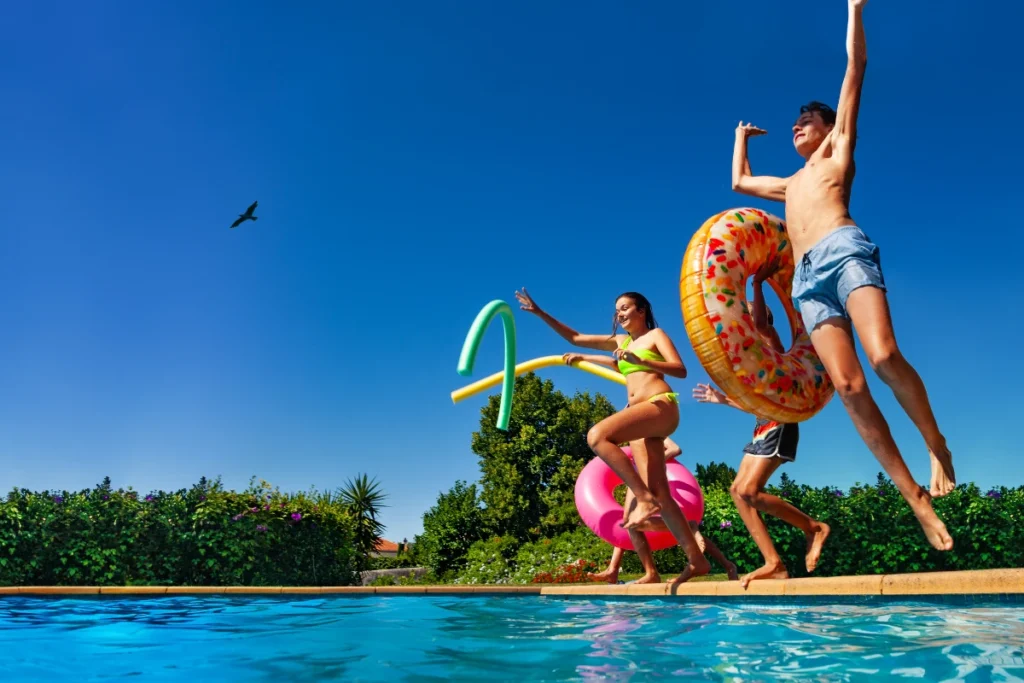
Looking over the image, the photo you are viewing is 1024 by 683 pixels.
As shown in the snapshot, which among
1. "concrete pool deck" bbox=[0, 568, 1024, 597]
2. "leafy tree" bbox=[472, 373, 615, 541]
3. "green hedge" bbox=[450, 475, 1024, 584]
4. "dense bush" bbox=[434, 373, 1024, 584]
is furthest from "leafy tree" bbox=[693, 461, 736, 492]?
"concrete pool deck" bbox=[0, 568, 1024, 597]

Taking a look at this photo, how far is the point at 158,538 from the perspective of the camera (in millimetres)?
12688

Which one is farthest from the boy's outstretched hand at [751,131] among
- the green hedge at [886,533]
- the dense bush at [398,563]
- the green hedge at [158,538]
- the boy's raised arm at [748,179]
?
the dense bush at [398,563]

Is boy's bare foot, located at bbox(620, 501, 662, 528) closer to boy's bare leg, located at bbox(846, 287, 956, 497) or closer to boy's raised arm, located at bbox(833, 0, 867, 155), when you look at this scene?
boy's bare leg, located at bbox(846, 287, 956, 497)

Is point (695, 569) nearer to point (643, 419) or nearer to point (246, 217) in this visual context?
point (643, 419)

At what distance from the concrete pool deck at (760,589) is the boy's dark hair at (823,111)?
9.54 ft

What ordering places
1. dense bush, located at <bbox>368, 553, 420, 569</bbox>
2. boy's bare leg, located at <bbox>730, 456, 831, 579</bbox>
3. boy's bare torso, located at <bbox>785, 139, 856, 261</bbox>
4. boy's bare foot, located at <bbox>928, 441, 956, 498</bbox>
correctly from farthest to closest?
dense bush, located at <bbox>368, 553, 420, 569</bbox>
boy's bare leg, located at <bbox>730, 456, 831, 579</bbox>
boy's bare torso, located at <bbox>785, 139, 856, 261</bbox>
boy's bare foot, located at <bbox>928, 441, 956, 498</bbox>

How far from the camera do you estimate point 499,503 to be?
24.5 meters

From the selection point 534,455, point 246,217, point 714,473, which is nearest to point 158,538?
point 246,217

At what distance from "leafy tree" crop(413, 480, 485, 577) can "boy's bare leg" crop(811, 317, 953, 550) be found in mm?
18904

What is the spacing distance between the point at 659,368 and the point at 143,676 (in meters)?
4.40

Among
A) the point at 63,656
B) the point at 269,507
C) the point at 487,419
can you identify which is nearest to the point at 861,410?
the point at 63,656

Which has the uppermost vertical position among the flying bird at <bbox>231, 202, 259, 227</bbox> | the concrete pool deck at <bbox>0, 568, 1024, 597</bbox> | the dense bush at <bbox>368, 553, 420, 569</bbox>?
the flying bird at <bbox>231, 202, 259, 227</bbox>

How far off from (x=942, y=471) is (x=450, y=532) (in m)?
19.6

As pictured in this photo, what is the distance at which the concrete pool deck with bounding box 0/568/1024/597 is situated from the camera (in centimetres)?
411
